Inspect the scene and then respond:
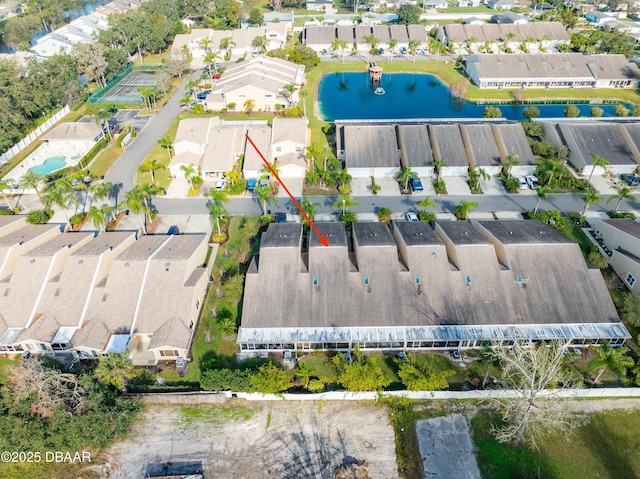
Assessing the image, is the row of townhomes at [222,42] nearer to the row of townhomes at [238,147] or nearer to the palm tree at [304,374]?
the row of townhomes at [238,147]

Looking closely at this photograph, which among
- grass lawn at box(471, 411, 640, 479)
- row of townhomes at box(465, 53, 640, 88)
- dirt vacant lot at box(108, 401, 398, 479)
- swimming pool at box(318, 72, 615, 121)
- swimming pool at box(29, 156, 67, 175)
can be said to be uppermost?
row of townhomes at box(465, 53, 640, 88)

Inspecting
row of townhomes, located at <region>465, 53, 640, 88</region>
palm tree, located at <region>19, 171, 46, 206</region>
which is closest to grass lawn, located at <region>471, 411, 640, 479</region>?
palm tree, located at <region>19, 171, 46, 206</region>

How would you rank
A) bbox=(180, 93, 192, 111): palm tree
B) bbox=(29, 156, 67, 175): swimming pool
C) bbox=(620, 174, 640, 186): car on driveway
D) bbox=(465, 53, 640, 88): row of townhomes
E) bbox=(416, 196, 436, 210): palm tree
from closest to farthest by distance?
bbox=(416, 196, 436, 210): palm tree < bbox=(620, 174, 640, 186): car on driveway < bbox=(29, 156, 67, 175): swimming pool < bbox=(180, 93, 192, 111): palm tree < bbox=(465, 53, 640, 88): row of townhomes

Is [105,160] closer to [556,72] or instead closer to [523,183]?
[523,183]

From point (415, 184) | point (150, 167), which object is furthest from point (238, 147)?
point (415, 184)

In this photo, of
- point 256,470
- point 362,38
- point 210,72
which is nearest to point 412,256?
point 256,470

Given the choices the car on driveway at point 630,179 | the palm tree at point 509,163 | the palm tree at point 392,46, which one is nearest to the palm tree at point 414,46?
the palm tree at point 392,46

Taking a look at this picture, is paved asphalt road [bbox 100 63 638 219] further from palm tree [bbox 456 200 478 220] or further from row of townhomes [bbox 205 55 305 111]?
row of townhomes [bbox 205 55 305 111]

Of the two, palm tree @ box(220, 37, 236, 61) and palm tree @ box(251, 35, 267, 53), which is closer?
palm tree @ box(220, 37, 236, 61)
